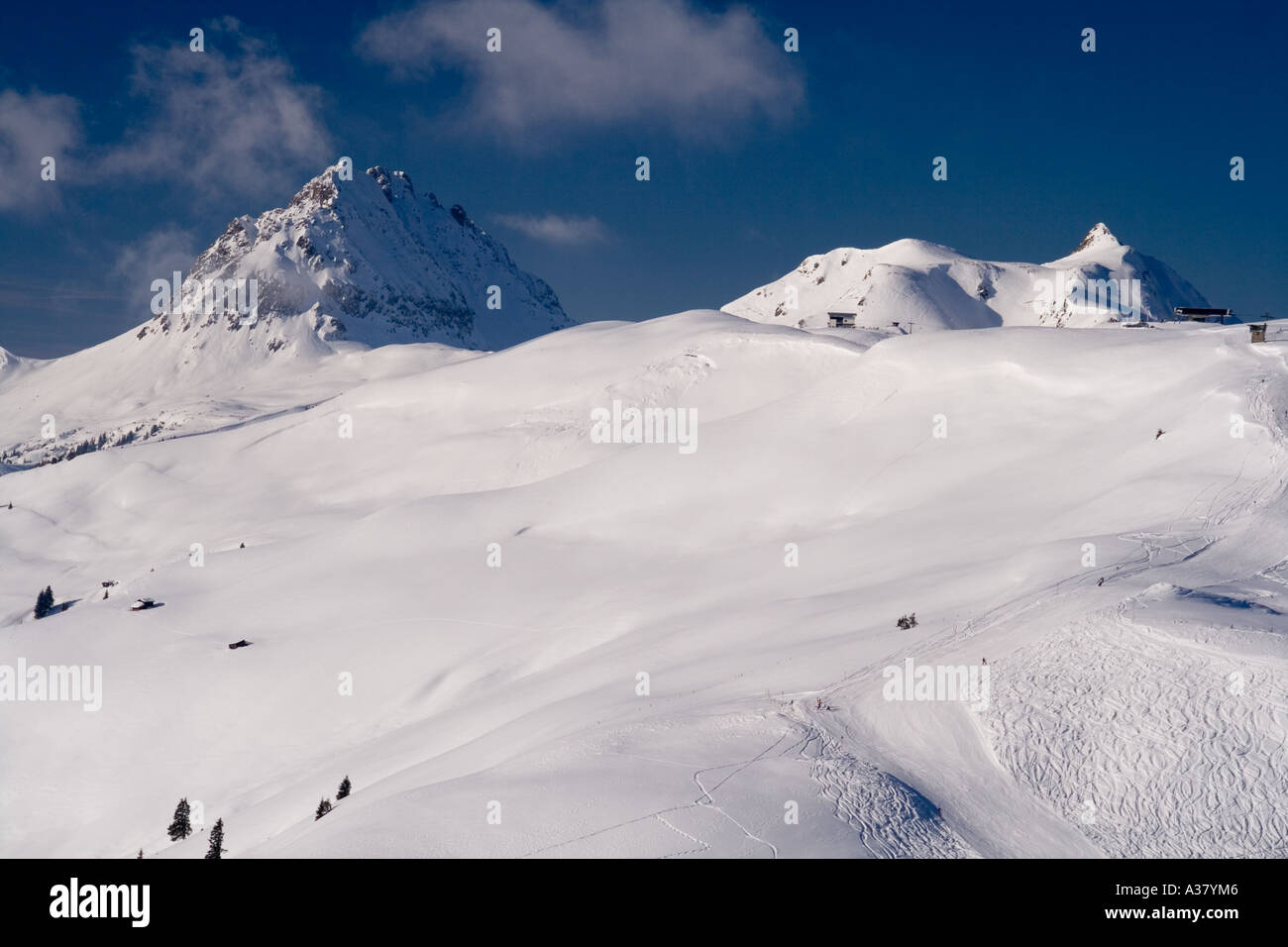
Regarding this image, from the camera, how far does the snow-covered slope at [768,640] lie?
19.6 m

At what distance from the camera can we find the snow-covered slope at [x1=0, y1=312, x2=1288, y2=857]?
19.6m

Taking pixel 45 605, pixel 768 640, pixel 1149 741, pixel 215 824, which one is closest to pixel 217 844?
pixel 215 824

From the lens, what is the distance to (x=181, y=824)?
35.7 metres

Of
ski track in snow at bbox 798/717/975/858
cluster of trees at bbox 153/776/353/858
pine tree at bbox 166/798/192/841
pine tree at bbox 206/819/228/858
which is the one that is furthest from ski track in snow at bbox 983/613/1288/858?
pine tree at bbox 166/798/192/841

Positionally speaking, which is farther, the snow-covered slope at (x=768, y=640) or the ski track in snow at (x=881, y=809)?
the snow-covered slope at (x=768, y=640)

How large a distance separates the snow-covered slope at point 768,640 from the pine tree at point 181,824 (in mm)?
2075

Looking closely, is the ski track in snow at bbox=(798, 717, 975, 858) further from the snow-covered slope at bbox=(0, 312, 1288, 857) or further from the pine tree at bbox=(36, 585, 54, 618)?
the pine tree at bbox=(36, 585, 54, 618)

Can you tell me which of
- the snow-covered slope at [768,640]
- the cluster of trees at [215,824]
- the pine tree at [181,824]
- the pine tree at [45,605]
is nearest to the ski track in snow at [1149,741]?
the snow-covered slope at [768,640]

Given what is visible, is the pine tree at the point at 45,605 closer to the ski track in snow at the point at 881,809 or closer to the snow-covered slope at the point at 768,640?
the snow-covered slope at the point at 768,640

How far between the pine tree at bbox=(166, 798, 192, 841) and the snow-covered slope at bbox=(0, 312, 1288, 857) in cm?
207

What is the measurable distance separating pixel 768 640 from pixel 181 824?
78.7ft

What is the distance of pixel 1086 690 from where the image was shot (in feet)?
74.0
